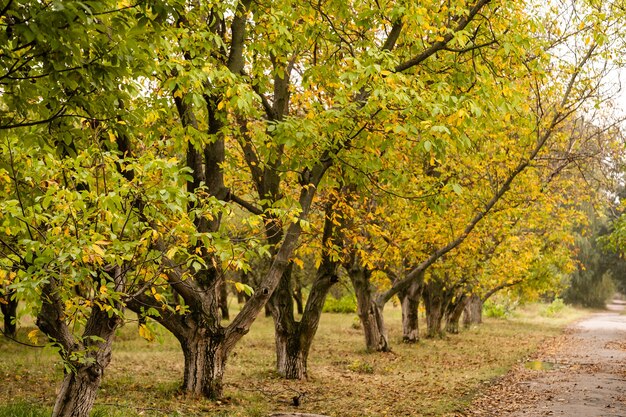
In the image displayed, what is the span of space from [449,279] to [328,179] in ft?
52.1

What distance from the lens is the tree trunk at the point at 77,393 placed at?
756 centimetres

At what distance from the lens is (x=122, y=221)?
6.44 metres

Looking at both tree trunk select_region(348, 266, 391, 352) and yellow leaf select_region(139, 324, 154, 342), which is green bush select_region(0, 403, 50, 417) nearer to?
yellow leaf select_region(139, 324, 154, 342)

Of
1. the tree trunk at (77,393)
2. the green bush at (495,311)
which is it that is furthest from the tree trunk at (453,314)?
the tree trunk at (77,393)

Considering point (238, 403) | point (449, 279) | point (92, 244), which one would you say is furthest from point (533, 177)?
point (92, 244)

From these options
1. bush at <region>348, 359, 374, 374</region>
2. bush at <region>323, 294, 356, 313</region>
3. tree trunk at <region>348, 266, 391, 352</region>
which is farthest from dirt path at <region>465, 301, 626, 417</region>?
bush at <region>323, 294, 356, 313</region>

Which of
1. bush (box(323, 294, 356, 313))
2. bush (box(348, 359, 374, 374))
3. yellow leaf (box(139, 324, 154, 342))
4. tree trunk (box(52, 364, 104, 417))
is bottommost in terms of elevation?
bush (box(348, 359, 374, 374))

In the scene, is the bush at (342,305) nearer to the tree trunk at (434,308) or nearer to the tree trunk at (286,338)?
the tree trunk at (434,308)

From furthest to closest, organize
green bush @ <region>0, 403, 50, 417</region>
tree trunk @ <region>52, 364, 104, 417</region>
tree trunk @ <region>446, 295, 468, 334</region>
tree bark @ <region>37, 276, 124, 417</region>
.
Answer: tree trunk @ <region>446, 295, 468, 334</region> → green bush @ <region>0, 403, 50, 417</region> → tree trunk @ <region>52, 364, 104, 417</region> → tree bark @ <region>37, 276, 124, 417</region>

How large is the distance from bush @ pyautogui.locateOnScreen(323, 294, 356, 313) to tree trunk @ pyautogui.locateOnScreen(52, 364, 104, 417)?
35797mm

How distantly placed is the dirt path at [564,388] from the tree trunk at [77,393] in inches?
280

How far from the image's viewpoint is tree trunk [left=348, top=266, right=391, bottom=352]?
818 inches

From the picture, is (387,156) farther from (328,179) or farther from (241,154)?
(241,154)

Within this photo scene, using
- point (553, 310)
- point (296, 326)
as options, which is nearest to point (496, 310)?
point (553, 310)
